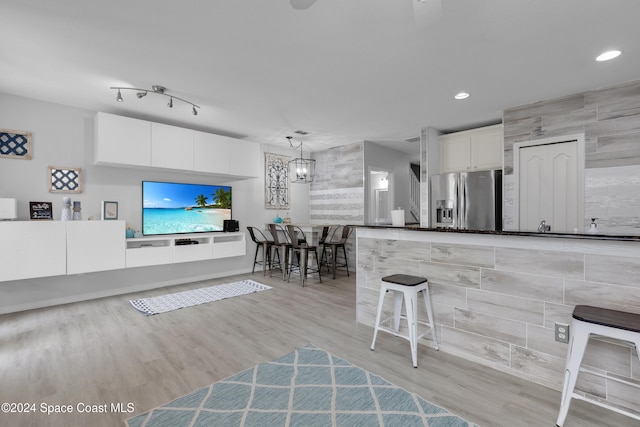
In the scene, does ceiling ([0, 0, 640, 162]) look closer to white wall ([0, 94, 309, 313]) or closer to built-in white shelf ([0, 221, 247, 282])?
white wall ([0, 94, 309, 313])

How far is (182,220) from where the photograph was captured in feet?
16.2

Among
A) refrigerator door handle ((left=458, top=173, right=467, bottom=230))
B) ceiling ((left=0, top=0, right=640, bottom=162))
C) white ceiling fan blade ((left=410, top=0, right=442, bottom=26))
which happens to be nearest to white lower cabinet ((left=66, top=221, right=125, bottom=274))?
ceiling ((left=0, top=0, right=640, bottom=162))

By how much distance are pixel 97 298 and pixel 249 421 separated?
372 centimetres

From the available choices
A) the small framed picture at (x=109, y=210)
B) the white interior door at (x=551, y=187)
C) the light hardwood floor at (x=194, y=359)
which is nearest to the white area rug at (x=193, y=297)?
the light hardwood floor at (x=194, y=359)

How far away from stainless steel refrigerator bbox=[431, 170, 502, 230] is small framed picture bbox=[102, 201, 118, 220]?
16.5 feet

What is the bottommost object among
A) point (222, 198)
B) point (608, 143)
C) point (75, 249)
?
point (75, 249)

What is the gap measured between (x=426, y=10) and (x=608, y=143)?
11.6 ft

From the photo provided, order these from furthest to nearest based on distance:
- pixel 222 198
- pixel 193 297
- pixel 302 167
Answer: pixel 302 167, pixel 222 198, pixel 193 297

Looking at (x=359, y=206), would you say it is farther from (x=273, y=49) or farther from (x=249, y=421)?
(x=249, y=421)

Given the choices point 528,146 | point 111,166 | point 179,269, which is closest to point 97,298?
point 179,269

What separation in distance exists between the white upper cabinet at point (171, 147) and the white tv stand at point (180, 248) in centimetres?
115

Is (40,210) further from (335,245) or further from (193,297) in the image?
(335,245)

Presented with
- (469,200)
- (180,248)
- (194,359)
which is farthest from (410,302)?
(180,248)

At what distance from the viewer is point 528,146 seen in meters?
4.01
